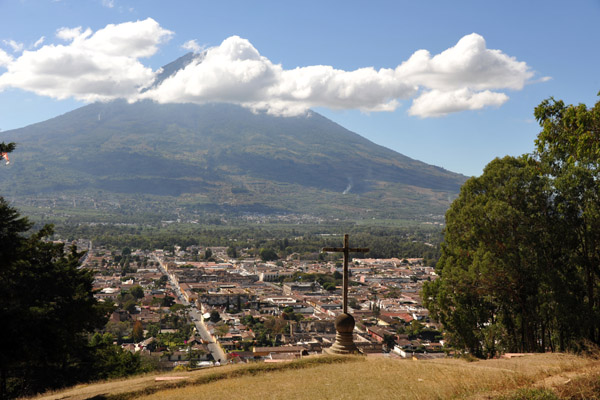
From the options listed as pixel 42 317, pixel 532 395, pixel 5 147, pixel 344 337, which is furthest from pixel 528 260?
pixel 5 147

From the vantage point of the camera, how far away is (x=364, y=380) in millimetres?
8797

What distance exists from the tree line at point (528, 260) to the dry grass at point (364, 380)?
2.35 meters

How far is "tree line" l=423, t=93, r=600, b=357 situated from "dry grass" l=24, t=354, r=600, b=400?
7.70ft

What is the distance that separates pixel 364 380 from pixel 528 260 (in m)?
5.75

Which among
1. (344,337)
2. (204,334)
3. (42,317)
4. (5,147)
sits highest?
(5,147)

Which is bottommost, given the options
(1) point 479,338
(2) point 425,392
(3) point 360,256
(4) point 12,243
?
(3) point 360,256

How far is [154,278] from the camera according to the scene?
7031cm

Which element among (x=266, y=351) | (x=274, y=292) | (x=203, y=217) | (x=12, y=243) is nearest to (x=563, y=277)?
(x=12, y=243)

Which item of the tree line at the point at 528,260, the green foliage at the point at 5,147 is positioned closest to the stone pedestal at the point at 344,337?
the tree line at the point at 528,260

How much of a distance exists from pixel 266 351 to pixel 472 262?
722 inches

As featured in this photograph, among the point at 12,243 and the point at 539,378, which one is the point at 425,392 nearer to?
the point at 539,378

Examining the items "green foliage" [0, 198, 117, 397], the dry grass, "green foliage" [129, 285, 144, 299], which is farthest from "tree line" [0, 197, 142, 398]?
"green foliage" [129, 285, 144, 299]

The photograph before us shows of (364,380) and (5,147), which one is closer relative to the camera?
(5,147)

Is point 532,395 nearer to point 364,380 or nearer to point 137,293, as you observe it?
point 364,380
